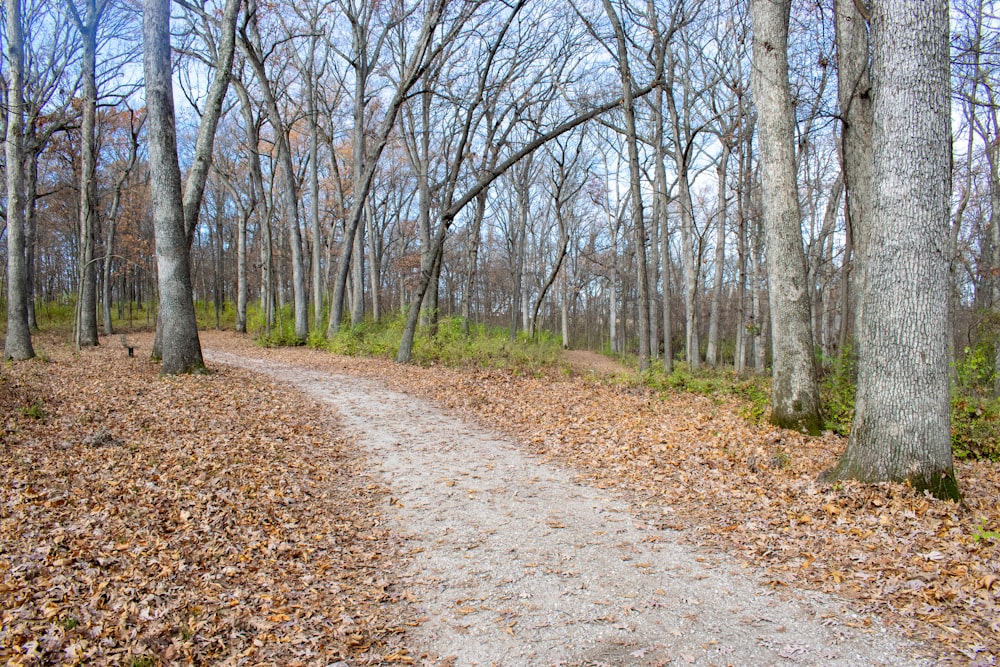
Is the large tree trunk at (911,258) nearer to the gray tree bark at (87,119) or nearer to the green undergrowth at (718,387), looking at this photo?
the green undergrowth at (718,387)

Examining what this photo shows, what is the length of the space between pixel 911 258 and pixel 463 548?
14.7ft

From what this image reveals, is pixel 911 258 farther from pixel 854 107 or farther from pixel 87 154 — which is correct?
pixel 87 154

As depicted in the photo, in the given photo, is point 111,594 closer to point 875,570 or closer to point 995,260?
point 875,570

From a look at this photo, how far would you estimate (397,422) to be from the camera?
341 inches

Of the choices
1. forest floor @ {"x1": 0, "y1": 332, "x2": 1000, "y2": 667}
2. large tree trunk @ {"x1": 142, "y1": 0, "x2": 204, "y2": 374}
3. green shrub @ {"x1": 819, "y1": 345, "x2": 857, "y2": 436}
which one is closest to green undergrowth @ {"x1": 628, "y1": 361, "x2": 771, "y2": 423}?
green shrub @ {"x1": 819, "y1": 345, "x2": 857, "y2": 436}

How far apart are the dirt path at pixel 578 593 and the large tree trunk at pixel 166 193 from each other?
620cm

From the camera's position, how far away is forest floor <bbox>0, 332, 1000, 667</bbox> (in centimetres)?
309

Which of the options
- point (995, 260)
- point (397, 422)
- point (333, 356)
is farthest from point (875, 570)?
point (995, 260)

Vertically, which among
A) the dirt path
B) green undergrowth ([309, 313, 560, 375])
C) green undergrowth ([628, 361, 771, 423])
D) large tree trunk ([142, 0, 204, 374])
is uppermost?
large tree trunk ([142, 0, 204, 374])

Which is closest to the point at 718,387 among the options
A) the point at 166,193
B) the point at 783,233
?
the point at 783,233

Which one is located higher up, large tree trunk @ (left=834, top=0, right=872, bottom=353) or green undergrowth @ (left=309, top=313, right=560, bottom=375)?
large tree trunk @ (left=834, top=0, right=872, bottom=353)

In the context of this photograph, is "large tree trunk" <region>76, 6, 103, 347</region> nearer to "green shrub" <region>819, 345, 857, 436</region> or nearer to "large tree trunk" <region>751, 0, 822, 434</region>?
"large tree trunk" <region>751, 0, 822, 434</region>

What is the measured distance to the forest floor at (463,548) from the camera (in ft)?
10.1

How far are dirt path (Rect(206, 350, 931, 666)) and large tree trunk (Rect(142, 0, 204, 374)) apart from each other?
620 cm
